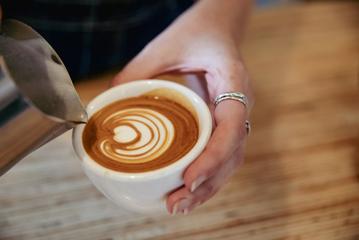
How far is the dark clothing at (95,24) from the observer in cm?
76

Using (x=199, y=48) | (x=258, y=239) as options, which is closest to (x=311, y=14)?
(x=199, y=48)

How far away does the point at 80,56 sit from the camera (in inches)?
32.3

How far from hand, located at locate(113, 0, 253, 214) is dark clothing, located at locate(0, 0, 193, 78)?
0.14 m

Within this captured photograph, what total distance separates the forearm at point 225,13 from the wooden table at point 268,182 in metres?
0.14

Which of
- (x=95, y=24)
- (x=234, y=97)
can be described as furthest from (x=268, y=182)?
(x=95, y=24)

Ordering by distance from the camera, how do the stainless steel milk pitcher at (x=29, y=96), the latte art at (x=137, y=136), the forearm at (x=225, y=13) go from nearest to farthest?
the stainless steel milk pitcher at (x=29, y=96), the latte art at (x=137, y=136), the forearm at (x=225, y=13)

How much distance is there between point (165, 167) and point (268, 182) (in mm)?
220

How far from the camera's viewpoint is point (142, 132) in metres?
0.56

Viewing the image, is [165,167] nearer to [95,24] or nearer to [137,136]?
[137,136]

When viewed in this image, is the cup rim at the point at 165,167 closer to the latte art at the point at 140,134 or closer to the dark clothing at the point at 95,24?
the latte art at the point at 140,134

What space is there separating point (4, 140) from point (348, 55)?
614 millimetres

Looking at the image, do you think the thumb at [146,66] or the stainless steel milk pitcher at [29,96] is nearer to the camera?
the stainless steel milk pitcher at [29,96]

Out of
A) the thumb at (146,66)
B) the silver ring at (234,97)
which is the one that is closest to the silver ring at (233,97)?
the silver ring at (234,97)

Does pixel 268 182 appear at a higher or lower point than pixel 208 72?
lower
